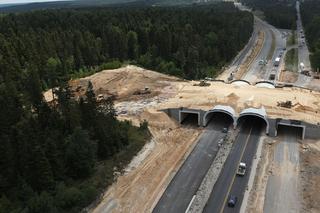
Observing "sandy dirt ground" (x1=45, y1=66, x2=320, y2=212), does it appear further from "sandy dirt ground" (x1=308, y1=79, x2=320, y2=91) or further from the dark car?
"sandy dirt ground" (x1=308, y1=79, x2=320, y2=91)

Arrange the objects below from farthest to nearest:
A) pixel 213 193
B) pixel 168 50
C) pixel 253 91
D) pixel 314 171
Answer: pixel 168 50
pixel 253 91
pixel 314 171
pixel 213 193

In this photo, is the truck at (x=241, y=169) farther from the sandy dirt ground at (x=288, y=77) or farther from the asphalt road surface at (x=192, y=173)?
the sandy dirt ground at (x=288, y=77)

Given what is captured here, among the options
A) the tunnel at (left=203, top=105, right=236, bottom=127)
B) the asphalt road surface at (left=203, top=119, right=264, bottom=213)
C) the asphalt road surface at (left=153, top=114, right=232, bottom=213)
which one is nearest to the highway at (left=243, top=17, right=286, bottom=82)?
the tunnel at (left=203, top=105, right=236, bottom=127)

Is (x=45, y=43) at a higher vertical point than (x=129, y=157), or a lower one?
higher

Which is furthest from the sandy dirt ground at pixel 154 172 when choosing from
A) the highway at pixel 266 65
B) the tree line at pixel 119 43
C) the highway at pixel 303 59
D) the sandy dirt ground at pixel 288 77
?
the highway at pixel 303 59

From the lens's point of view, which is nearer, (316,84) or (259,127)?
(259,127)

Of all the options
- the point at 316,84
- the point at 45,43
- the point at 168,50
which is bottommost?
the point at 316,84

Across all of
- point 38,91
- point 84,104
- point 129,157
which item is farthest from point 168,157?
point 38,91

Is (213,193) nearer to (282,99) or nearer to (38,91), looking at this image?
(282,99)
